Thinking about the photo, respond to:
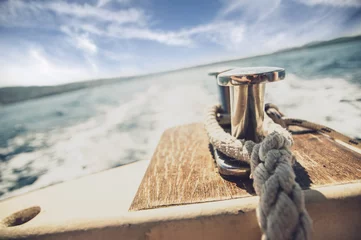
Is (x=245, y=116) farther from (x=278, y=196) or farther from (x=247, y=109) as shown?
(x=278, y=196)

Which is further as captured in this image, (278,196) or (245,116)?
(245,116)

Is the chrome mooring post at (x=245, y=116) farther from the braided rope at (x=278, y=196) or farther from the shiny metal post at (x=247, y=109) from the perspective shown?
the braided rope at (x=278, y=196)

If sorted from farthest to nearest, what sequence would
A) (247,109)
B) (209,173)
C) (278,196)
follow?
1. (209,173)
2. (247,109)
3. (278,196)

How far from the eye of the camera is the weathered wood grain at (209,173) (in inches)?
30.7

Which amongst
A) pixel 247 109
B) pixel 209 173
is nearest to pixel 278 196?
pixel 247 109

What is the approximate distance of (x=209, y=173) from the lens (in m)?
0.99

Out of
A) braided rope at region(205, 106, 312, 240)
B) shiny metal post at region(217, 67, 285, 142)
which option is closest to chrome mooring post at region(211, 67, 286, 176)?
shiny metal post at region(217, 67, 285, 142)

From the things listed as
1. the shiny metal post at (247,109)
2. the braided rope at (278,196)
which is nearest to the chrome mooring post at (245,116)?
the shiny metal post at (247,109)

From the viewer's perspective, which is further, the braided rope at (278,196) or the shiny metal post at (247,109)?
the shiny metal post at (247,109)

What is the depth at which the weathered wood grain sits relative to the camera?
2.56ft

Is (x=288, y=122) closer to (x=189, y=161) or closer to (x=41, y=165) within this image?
(x=189, y=161)

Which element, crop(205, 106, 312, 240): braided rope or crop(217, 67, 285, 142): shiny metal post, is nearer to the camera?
crop(205, 106, 312, 240): braided rope

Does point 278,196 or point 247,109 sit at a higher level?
point 247,109

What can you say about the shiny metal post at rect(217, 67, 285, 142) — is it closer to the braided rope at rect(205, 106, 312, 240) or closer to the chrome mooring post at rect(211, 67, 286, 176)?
the chrome mooring post at rect(211, 67, 286, 176)
